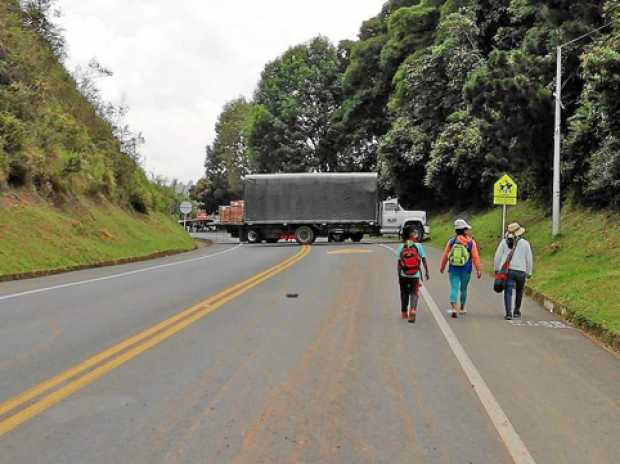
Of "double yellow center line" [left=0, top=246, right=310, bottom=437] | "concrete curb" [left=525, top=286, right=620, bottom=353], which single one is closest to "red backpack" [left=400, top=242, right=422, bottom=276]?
"concrete curb" [left=525, top=286, right=620, bottom=353]

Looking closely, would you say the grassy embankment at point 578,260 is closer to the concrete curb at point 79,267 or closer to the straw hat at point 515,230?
the straw hat at point 515,230

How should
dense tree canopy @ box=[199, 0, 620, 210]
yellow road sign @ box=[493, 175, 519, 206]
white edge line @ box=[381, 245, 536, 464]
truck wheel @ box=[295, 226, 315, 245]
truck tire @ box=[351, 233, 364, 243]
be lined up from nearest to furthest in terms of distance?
white edge line @ box=[381, 245, 536, 464] < dense tree canopy @ box=[199, 0, 620, 210] < yellow road sign @ box=[493, 175, 519, 206] < truck wheel @ box=[295, 226, 315, 245] < truck tire @ box=[351, 233, 364, 243]

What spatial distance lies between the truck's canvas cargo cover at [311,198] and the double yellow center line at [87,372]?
26392 mm

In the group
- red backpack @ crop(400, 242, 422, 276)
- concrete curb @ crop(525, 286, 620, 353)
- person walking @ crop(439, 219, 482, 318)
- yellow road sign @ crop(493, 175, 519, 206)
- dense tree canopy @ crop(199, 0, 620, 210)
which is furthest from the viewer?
yellow road sign @ crop(493, 175, 519, 206)

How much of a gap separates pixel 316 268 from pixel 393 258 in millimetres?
5287

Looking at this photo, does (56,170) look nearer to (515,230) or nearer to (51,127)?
(51,127)

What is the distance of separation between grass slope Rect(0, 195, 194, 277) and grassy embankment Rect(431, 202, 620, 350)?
41.1 ft

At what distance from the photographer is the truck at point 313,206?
3734 centimetres

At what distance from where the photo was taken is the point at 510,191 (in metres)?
→ 22.9

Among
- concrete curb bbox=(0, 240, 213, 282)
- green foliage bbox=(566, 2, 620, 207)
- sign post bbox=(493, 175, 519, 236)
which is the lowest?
concrete curb bbox=(0, 240, 213, 282)

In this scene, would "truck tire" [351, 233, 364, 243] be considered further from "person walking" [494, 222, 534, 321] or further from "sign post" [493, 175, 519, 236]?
"person walking" [494, 222, 534, 321]

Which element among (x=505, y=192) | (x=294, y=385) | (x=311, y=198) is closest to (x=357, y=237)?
(x=311, y=198)

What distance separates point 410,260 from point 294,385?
453 centimetres

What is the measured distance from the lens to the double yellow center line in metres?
5.27
